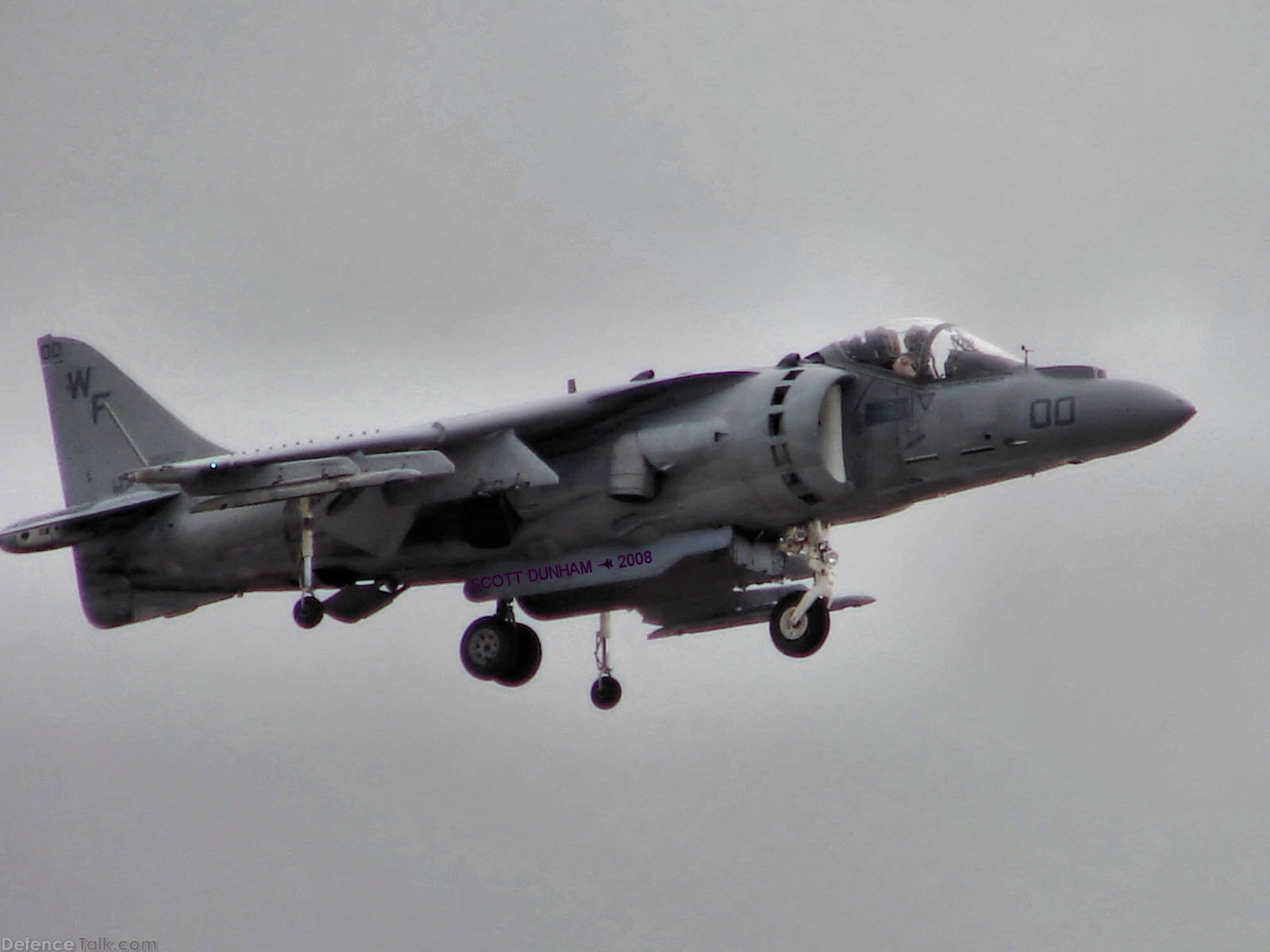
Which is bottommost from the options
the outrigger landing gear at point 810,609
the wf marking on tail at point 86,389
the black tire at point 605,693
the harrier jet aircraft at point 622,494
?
the black tire at point 605,693

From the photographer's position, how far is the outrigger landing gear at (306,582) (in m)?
27.3

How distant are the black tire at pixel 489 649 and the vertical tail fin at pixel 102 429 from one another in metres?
4.44

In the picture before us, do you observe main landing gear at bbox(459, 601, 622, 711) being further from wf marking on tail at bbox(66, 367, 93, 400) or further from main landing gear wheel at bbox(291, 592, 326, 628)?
wf marking on tail at bbox(66, 367, 93, 400)

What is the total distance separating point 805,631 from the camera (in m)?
26.9

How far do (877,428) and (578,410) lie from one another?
3.27 m

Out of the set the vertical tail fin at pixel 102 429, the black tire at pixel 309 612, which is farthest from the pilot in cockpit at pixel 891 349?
the vertical tail fin at pixel 102 429

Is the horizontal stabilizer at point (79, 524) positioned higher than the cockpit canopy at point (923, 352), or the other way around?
the cockpit canopy at point (923, 352)

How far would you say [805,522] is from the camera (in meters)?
27.2

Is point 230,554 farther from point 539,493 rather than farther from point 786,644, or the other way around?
point 786,644

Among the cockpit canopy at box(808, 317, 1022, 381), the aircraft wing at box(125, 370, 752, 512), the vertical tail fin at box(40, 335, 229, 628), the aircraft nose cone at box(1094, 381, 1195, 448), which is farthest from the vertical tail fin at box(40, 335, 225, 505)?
the aircraft nose cone at box(1094, 381, 1195, 448)

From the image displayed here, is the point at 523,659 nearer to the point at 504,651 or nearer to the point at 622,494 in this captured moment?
the point at 504,651

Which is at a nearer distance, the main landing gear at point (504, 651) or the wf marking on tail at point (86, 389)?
the main landing gear at point (504, 651)

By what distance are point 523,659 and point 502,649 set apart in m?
0.32

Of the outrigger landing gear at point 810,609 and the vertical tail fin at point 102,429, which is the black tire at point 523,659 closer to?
the outrigger landing gear at point 810,609
